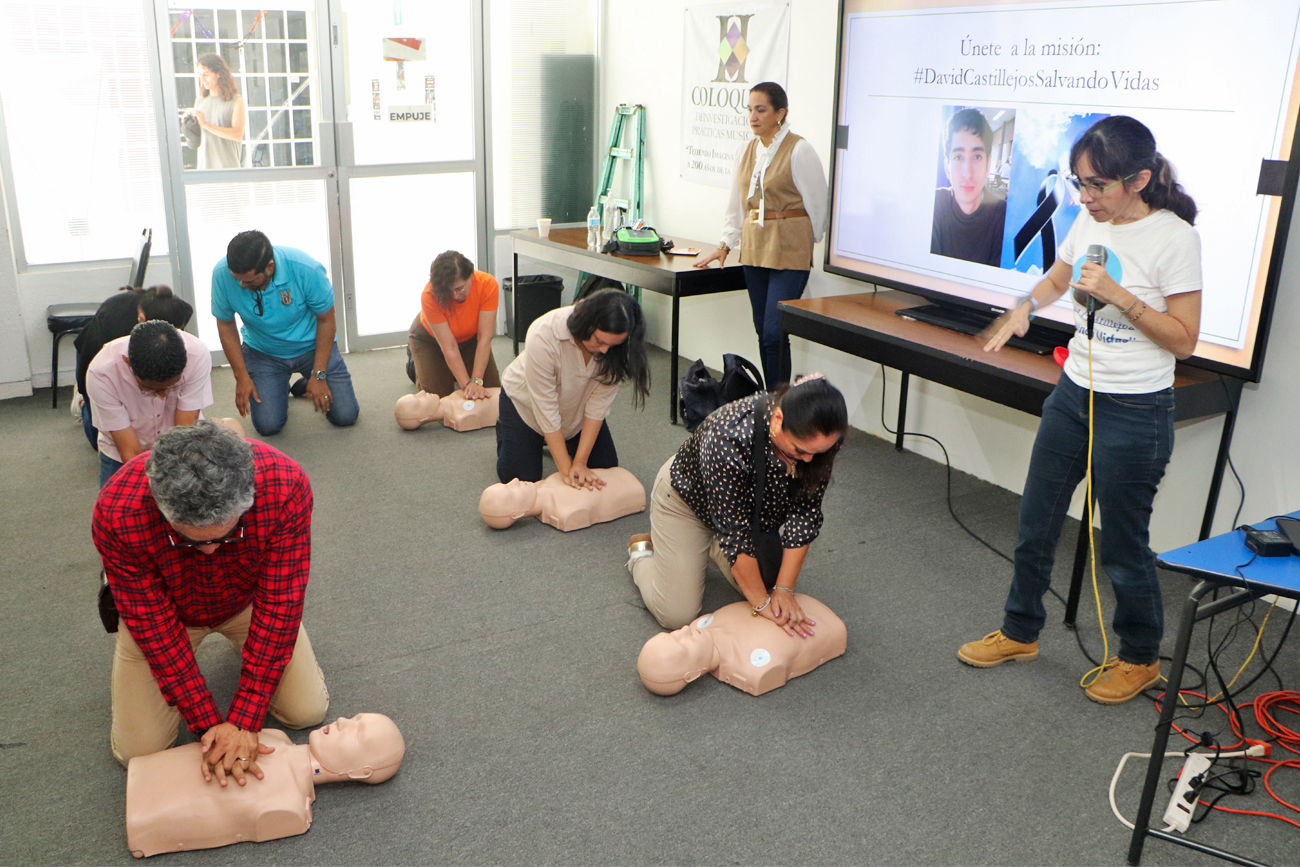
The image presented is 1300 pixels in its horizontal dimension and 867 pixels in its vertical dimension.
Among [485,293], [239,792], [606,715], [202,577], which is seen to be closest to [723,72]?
[485,293]

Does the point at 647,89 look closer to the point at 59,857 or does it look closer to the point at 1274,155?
the point at 1274,155

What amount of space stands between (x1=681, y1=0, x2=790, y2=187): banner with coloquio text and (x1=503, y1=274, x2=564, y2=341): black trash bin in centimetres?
93

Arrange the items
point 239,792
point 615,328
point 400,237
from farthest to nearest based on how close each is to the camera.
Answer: point 400,237 → point 615,328 → point 239,792

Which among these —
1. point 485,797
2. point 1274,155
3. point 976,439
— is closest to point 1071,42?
point 1274,155

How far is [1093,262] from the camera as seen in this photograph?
2133 millimetres

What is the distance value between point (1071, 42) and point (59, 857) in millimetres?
3240

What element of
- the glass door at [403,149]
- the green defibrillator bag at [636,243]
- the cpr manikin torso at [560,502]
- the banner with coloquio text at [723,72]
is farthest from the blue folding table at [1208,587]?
the glass door at [403,149]

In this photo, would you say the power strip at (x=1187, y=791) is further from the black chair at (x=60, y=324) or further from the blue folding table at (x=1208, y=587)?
the black chair at (x=60, y=324)

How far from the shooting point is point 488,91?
18.0ft

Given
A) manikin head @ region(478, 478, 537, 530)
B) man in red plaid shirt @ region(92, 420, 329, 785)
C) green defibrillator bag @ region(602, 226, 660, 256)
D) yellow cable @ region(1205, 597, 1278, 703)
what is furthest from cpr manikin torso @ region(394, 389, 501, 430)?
yellow cable @ region(1205, 597, 1278, 703)

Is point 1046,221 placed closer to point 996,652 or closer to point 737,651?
→ point 996,652

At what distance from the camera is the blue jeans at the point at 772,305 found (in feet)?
13.4

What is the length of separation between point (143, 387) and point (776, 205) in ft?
7.71

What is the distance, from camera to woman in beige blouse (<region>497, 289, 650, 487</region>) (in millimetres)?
3086
